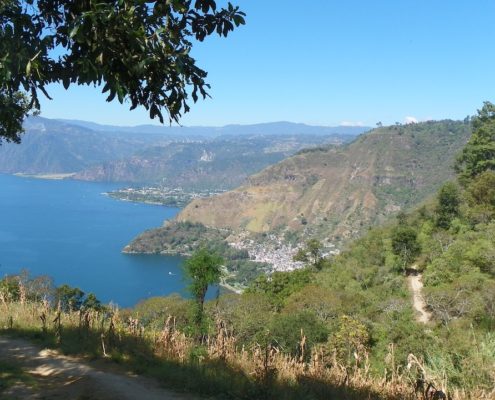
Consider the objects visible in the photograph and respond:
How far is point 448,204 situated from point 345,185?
10162 centimetres

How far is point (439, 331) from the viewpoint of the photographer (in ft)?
68.8

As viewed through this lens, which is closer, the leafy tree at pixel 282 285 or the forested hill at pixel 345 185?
the leafy tree at pixel 282 285

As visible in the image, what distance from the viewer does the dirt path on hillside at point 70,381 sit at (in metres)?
4.08

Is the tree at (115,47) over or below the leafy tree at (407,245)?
over

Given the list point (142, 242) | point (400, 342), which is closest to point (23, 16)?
point (400, 342)

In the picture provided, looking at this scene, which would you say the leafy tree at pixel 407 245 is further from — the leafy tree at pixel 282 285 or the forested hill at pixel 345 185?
the forested hill at pixel 345 185

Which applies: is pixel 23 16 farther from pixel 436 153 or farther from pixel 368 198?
pixel 436 153

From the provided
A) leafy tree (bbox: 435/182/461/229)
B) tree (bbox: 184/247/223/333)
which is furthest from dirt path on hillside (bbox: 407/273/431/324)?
tree (bbox: 184/247/223/333)

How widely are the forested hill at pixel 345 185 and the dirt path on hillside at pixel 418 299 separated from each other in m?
79.5

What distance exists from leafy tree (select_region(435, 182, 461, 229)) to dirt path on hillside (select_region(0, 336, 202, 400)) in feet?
121

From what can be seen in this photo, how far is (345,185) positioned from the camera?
139 metres

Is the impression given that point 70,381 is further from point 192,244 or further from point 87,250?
point 192,244

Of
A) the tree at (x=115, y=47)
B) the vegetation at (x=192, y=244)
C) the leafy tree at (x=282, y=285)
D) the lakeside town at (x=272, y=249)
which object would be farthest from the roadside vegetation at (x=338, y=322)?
the lakeside town at (x=272, y=249)

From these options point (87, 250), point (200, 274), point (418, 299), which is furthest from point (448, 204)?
point (87, 250)
